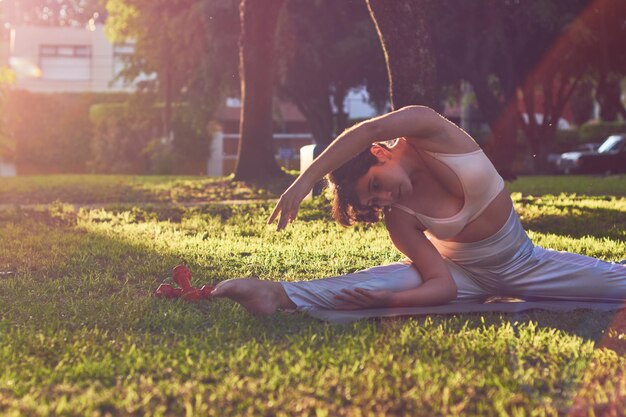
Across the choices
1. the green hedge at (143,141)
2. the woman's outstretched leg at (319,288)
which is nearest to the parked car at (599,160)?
the green hedge at (143,141)

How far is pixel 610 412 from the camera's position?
2914mm

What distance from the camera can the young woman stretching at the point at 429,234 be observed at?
4352 millimetres

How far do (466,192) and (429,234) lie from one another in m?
0.42

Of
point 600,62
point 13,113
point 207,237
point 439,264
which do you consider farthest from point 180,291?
point 13,113

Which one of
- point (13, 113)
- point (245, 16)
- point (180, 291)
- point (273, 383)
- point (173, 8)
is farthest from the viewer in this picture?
point (13, 113)

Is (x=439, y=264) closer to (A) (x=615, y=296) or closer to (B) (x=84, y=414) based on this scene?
(A) (x=615, y=296)

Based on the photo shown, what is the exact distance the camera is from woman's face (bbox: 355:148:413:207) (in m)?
4.34

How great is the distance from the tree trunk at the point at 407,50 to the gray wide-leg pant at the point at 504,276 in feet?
17.1

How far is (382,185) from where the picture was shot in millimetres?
4371

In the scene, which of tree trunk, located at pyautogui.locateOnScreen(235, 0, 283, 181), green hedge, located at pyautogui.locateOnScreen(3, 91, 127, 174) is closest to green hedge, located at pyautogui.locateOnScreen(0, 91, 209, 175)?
green hedge, located at pyautogui.locateOnScreen(3, 91, 127, 174)

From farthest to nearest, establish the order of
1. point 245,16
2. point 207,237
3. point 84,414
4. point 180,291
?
point 245,16 < point 207,237 < point 180,291 < point 84,414

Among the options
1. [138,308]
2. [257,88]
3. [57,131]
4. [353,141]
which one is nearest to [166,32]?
[257,88]

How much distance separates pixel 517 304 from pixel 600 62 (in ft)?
74.5

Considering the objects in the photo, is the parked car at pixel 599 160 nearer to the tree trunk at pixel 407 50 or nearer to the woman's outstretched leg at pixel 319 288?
the tree trunk at pixel 407 50
